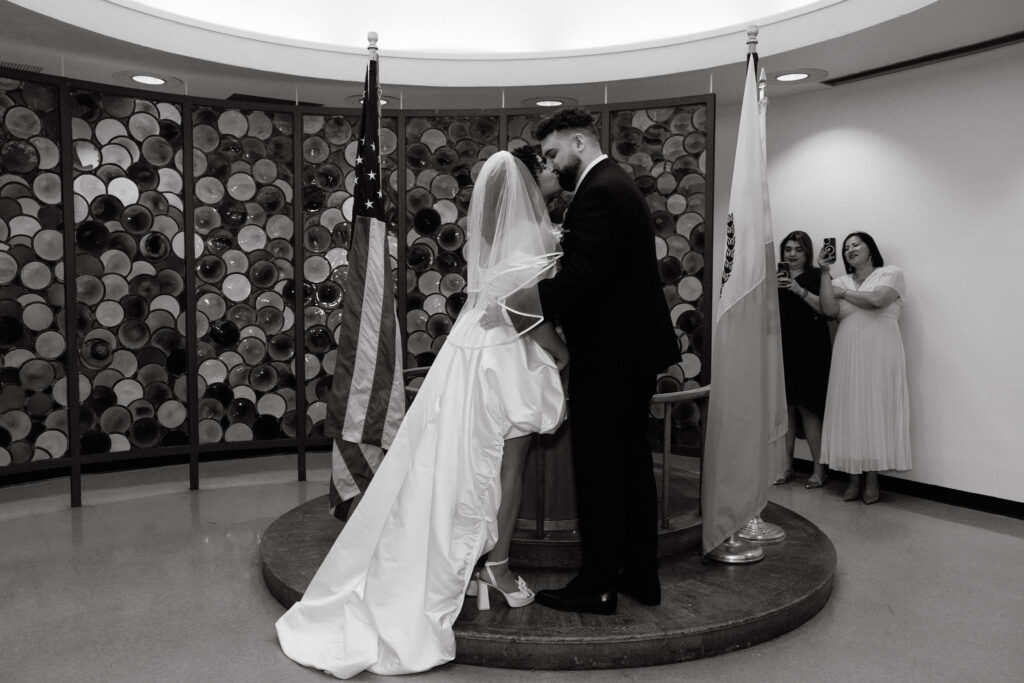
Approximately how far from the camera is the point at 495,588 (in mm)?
3232

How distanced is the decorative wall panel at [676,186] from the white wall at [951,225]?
4.05 ft

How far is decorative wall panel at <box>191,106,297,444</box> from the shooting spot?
5430 millimetres

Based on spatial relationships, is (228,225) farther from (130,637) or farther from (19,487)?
(130,637)

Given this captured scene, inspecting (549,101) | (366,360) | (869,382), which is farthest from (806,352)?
(366,360)

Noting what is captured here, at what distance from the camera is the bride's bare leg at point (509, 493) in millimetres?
3133

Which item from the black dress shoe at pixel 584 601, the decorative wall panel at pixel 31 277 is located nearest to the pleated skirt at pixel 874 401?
the black dress shoe at pixel 584 601

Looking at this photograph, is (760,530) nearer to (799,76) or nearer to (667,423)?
(667,423)

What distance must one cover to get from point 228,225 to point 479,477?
10.9 feet

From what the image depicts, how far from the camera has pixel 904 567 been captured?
4.05 metres

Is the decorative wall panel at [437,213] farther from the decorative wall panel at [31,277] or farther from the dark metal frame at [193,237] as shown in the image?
the decorative wall panel at [31,277]

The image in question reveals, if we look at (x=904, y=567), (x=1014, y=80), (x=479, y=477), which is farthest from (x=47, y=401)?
(x=1014, y=80)

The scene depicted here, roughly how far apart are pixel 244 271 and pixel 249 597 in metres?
2.63

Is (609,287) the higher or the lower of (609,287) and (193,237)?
the lower

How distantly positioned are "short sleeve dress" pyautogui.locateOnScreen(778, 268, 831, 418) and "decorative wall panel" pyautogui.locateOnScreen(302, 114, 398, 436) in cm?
293
